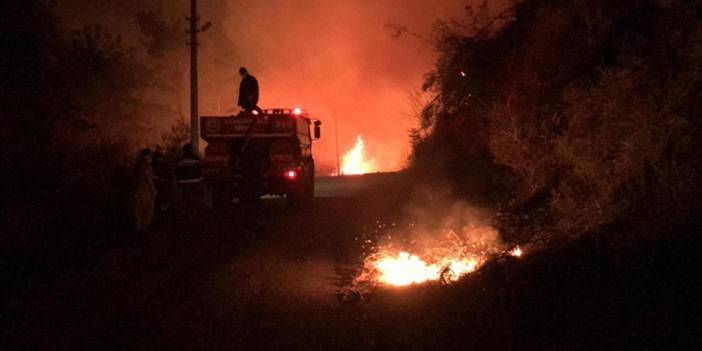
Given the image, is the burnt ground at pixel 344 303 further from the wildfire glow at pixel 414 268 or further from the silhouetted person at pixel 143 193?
the silhouetted person at pixel 143 193

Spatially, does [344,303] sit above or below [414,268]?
below

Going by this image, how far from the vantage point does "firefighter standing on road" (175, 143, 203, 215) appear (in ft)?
47.0

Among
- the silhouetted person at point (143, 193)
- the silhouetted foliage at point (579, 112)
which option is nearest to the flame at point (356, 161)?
the silhouetted foliage at point (579, 112)

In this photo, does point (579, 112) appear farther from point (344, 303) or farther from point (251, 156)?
point (251, 156)

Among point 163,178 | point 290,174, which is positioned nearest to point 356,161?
point 290,174

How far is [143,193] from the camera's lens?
40.7 ft

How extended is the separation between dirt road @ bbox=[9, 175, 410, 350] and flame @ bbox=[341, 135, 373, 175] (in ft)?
204

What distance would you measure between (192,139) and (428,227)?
16847 mm

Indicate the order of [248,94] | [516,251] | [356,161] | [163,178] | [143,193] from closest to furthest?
[516,251] < [143,193] < [163,178] < [248,94] < [356,161]

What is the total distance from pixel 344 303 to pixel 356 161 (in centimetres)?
6895

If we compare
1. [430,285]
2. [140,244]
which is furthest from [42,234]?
[430,285]

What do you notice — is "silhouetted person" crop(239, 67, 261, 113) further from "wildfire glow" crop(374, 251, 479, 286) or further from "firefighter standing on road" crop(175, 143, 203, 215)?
"wildfire glow" crop(374, 251, 479, 286)

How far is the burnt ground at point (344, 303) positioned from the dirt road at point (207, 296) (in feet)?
0.07

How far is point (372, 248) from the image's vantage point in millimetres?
9391
